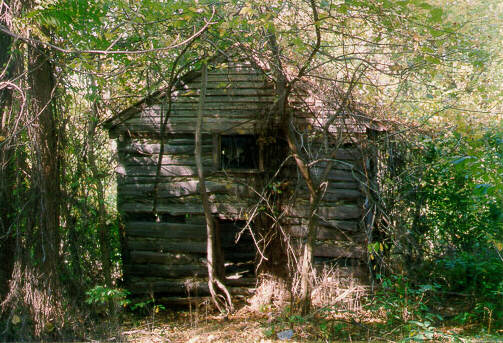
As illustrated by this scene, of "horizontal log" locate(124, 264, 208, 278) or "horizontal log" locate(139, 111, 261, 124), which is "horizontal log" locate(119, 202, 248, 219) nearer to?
"horizontal log" locate(124, 264, 208, 278)

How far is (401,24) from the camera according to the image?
17.6 feet

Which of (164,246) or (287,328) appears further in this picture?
(164,246)

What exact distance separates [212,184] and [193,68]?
2.53m

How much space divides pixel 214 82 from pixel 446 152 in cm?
490

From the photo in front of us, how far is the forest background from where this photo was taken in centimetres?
545

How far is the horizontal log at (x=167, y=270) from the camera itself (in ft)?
27.1

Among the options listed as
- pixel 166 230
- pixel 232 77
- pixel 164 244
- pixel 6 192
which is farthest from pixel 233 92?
pixel 6 192

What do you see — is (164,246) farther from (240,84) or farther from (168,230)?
(240,84)

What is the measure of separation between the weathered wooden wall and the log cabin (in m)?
0.02

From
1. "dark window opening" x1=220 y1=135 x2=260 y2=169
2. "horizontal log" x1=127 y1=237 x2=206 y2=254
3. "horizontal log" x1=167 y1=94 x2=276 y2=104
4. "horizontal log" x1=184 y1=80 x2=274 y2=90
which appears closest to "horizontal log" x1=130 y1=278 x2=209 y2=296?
"horizontal log" x1=127 y1=237 x2=206 y2=254

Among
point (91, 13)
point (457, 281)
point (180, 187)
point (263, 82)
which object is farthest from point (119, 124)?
point (457, 281)

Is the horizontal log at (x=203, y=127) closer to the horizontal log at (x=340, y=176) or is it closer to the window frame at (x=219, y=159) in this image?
the window frame at (x=219, y=159)

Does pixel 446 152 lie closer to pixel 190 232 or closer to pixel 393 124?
pixel 393 124

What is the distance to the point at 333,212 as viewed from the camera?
8016 mm
